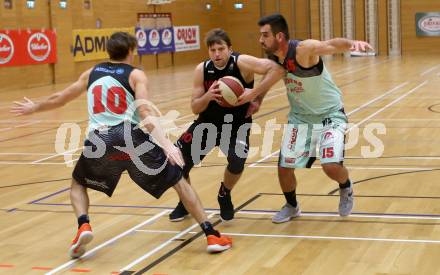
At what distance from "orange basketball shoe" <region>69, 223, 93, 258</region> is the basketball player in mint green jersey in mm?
1651

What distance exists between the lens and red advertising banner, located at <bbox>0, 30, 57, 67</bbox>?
71.0 feet

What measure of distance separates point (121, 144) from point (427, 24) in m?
30.1

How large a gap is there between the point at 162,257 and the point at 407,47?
30179 millimetres

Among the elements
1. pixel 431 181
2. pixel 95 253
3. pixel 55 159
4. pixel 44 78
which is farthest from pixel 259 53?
pixel 95 253

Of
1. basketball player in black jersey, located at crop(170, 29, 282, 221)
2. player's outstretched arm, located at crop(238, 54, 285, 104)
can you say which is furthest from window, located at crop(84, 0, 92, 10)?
player's outstretched arm, located at crop(238, 54, 285, 104)

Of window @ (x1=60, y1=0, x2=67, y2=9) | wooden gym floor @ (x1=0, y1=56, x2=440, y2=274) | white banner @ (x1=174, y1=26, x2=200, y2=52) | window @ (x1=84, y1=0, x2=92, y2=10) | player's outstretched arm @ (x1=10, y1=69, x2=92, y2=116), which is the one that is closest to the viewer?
wooden gym floor @ (x1=0, y1=56, x2=440, y2=274)

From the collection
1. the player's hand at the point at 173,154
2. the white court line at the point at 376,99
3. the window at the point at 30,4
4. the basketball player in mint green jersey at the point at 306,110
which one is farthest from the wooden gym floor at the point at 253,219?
the window at the point at 30,4

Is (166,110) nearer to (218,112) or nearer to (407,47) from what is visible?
(218,112)

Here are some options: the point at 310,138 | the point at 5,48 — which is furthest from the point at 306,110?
the point at 5,48

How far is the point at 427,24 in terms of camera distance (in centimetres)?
3347

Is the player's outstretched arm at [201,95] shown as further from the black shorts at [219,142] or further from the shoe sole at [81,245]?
the shoe sole at [81,245]

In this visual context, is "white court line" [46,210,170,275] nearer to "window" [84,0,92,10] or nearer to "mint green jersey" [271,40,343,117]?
"mint green jersey" [271,40,343,117]

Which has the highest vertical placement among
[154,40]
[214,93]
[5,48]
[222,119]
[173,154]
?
[154,40]

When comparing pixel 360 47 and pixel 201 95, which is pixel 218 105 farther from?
pixel 360 47
